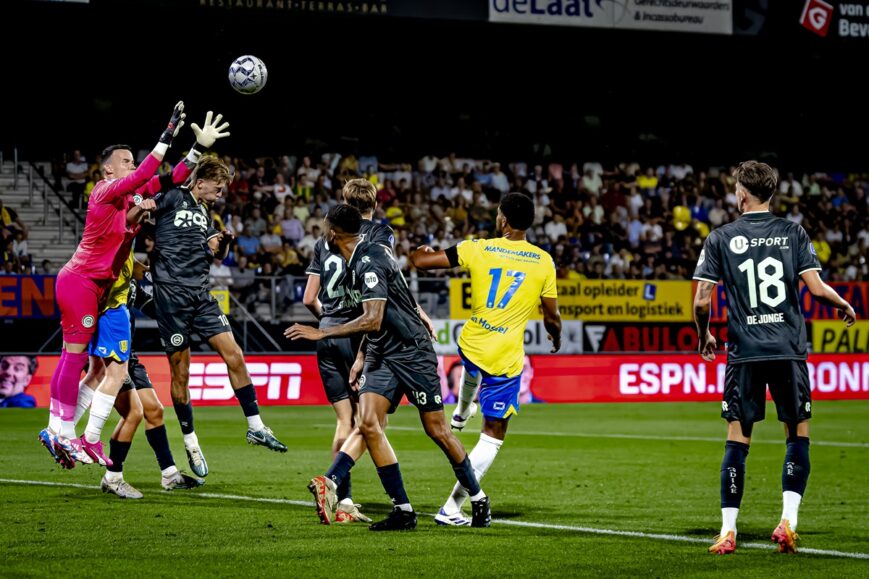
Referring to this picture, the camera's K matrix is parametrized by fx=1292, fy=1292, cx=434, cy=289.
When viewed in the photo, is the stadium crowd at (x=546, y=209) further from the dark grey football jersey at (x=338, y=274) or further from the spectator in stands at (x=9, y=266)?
the dark grey football jersey at (x=338, y=274)

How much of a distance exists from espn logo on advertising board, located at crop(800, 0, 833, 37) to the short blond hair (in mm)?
25878

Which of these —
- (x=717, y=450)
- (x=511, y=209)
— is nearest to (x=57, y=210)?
(x=717, y=450)

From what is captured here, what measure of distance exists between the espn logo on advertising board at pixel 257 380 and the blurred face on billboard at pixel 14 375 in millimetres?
2926

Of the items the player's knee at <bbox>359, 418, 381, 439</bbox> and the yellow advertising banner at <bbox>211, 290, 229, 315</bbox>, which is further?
the yellow advertising banner at <bbox>211, 290, 229, 315</bbox>

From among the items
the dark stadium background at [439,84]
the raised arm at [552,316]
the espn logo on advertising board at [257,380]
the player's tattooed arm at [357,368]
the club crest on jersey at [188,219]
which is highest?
the dark stadium background at [439,84]

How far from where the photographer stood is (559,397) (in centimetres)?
2706

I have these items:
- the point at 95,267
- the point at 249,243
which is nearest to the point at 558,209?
the point at 249,243

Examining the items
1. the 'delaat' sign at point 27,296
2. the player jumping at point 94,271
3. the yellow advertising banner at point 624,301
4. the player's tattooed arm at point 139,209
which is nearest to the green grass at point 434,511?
the player jumping at point 94,271

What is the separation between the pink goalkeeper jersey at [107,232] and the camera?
11.1m

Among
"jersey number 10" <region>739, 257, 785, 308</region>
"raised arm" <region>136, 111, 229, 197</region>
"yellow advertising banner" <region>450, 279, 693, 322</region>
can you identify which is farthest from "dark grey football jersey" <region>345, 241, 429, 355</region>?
"yellow advertising banner" <region>450, 279, 693, 322</region>

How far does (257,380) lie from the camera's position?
81.0 feet

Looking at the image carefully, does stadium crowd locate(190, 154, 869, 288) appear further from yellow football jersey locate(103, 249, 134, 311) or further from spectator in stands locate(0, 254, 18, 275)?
yellow football jersey locate(103, 249, 134, 311)

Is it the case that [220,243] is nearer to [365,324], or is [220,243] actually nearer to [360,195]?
[360,195]

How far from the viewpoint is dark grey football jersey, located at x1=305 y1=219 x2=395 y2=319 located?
9.84 metres
